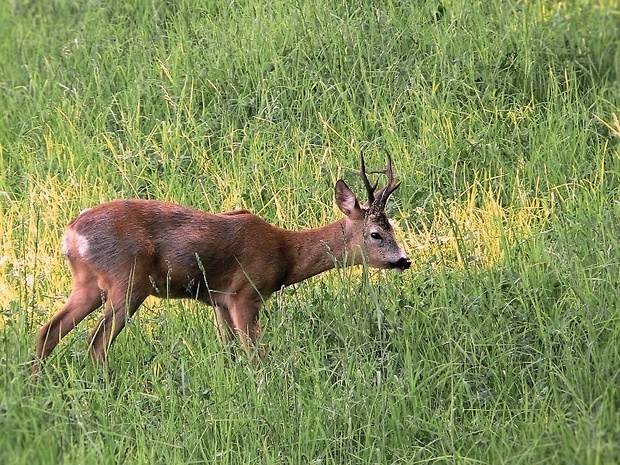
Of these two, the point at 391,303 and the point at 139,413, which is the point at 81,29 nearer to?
the point at 391,303

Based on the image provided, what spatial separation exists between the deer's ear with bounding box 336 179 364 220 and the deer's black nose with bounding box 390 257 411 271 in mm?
419

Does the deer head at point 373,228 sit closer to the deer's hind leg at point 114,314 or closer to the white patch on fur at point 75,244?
the deer's hind leg at point 114,314

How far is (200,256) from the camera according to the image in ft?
23.7

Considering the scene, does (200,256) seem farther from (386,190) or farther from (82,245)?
(386,190)

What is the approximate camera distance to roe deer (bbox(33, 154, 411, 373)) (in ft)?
22.4

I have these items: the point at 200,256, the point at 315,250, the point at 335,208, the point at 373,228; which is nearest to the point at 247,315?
the point at 200,256

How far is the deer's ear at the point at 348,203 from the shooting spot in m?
7.59

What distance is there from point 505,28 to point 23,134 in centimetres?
345

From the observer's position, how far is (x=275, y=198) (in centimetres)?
830

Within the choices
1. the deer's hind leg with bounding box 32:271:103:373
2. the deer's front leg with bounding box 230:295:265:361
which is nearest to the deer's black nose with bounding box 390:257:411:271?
the deer's front leg with bounding box 230:295:265:361

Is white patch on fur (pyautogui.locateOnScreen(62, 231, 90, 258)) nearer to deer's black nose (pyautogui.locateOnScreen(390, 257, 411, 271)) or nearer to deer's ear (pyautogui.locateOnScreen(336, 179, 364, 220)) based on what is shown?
deer's ear (pyautogui.locateOnScreen(336, 179, 364, 220))

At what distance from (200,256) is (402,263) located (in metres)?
1.11

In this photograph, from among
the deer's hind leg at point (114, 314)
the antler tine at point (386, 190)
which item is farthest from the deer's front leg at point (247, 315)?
the antler tine at point (386, 190)

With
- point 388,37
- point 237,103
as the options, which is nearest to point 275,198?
point 237,103
